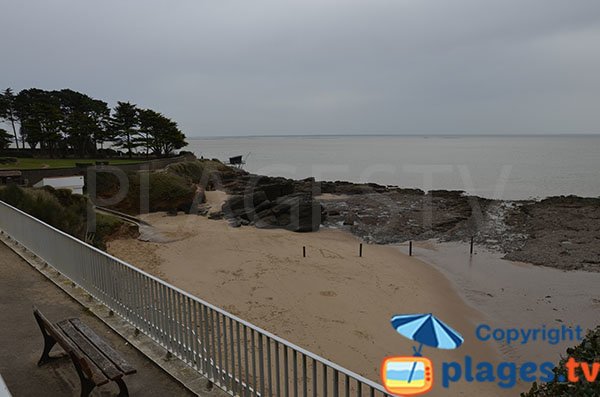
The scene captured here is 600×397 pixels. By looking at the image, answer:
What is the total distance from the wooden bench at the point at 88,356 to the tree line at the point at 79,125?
49791 mm

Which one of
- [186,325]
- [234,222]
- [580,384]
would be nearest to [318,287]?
[186,325]

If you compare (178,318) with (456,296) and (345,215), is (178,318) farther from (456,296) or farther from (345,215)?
(345,215)

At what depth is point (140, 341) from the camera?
6242 mm

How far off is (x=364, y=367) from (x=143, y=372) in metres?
7.01

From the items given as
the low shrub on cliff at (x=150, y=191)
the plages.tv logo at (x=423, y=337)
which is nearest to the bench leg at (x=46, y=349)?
the plages.tv logo at (x=423, y=337)

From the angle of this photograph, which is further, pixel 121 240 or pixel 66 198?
pixel 121 240

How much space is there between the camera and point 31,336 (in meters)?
6.44

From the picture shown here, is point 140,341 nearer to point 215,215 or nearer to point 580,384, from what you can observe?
point 580,384

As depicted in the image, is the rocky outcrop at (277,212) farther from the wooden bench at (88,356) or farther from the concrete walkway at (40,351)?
the wooden bench at (88,356)

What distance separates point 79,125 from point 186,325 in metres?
53.3

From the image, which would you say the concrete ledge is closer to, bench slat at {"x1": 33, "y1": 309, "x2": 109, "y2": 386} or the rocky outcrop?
bench slat at {"x1": 33, "y1": 309, "x2": 109, "y2": 386}

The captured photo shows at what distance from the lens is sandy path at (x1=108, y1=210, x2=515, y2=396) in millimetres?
12422

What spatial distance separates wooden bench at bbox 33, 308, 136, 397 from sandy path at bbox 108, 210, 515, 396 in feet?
24.0

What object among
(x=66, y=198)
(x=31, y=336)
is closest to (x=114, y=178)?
(x=66, y=198)
